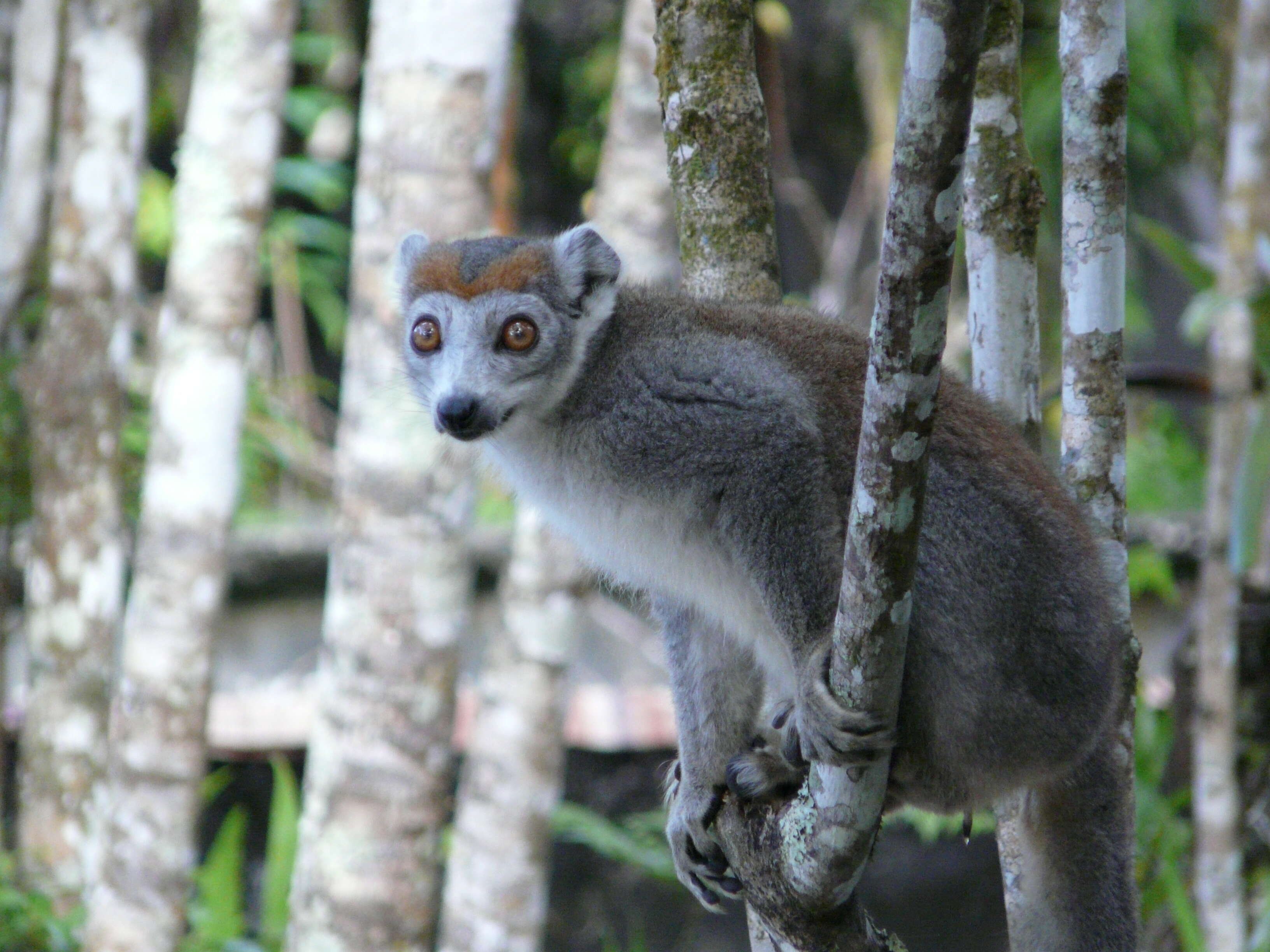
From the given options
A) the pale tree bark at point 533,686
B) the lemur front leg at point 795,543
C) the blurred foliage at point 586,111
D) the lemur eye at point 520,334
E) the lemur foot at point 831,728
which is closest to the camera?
the lemur foot at point 831,728

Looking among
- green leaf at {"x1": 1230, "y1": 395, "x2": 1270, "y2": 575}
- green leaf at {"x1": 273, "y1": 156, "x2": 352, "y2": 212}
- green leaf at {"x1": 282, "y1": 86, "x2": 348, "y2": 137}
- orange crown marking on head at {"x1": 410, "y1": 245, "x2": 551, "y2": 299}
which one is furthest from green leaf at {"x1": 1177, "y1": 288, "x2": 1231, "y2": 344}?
green leaf at {"x1": 282, "y1": 86, "x2": 348, "y2": 137}

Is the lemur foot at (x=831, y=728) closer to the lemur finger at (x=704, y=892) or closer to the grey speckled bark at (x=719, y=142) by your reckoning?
the lemur finger at (x=704, y=892)

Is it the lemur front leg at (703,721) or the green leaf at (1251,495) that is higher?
the green leaf at (1251,495)

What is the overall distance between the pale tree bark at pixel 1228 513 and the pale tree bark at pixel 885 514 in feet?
9.46

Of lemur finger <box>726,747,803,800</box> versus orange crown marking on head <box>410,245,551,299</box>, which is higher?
orange crown marking on head <box>410,245,551,299</box>

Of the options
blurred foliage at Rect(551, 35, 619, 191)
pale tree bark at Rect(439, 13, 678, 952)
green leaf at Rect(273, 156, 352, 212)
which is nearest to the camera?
pale tree bark at Rect(439, 13, 678, 952)

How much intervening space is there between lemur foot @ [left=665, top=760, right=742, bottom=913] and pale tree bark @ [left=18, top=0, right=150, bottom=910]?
4.03 metres

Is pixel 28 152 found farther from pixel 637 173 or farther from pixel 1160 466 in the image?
pixel 1160 466

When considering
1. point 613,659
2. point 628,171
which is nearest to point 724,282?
point 628,171

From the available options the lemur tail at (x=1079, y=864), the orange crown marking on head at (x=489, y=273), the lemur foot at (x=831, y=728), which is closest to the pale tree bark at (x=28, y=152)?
the orange crown marking on head at (x=489, y=273)

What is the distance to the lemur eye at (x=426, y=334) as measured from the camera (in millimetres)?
3502

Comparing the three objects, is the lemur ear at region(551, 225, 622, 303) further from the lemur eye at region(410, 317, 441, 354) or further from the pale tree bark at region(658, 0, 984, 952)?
the pale tree bark at region(658, 0, 984, 952)

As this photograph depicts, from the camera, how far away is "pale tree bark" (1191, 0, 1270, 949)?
505cm

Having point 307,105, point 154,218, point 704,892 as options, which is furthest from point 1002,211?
point 154,218
